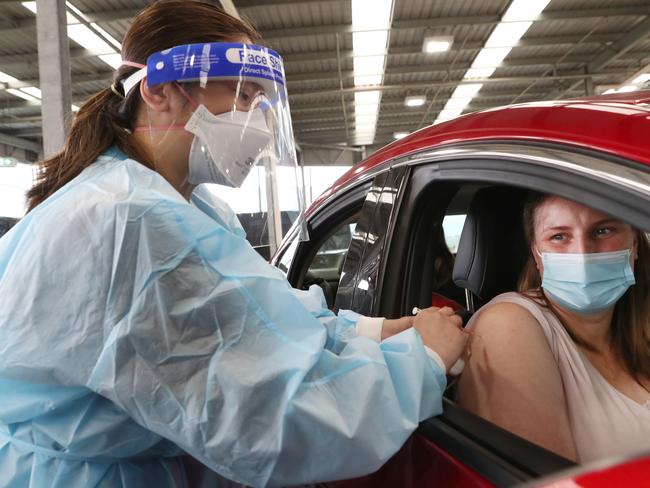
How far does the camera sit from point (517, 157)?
1.12 m

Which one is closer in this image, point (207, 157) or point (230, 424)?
point (230, 424)

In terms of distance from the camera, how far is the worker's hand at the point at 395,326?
56.7 inches

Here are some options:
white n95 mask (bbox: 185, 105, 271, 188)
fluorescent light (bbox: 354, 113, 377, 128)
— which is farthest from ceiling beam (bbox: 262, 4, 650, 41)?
white n95 mask (bbox: 185, 105, 271, 188)

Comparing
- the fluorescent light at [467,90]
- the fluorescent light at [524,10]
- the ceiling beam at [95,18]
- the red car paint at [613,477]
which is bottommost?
the red car paint at [613,477]

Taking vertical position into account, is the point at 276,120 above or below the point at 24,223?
above

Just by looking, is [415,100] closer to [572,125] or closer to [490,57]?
[490,57]

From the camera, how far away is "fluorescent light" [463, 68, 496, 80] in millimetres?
11945

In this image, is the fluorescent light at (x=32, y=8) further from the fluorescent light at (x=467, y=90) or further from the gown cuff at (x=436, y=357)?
the fluorescent light at (x=467, y=90)

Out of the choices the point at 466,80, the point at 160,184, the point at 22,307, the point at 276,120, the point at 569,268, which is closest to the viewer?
the point at 22,307

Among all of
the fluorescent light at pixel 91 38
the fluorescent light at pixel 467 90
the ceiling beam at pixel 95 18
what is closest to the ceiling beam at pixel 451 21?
the ceiling beam at pixel 95 18

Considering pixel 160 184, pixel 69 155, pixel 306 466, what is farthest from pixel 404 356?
pixel 69 155

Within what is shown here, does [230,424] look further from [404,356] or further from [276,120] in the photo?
[276,120]

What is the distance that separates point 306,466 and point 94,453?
472 millimetres

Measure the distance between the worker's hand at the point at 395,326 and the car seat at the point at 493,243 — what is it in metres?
0.51
